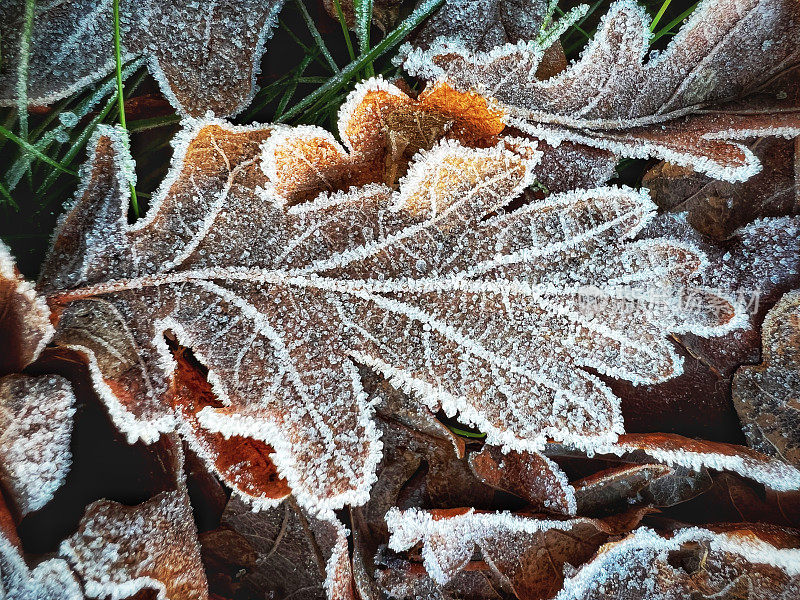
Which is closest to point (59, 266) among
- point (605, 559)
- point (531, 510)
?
point (531, 510)

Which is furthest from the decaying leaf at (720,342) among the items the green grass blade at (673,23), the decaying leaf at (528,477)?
the green grass blade at (673,23)

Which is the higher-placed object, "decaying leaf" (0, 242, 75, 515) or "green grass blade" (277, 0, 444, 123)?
"green grass blade" (277, 0, 444, 123)

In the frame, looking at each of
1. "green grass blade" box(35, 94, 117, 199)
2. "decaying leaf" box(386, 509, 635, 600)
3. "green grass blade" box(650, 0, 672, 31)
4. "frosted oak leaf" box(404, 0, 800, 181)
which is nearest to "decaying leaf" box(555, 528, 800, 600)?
"decaying leaf" box(386, 509, 635, 600)

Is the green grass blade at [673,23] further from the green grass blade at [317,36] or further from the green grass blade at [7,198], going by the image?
the green grass blade at [7,198]

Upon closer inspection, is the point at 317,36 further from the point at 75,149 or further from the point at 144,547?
the point at 144,547

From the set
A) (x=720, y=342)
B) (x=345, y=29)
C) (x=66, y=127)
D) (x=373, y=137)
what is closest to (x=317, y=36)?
(x=345, y=29)

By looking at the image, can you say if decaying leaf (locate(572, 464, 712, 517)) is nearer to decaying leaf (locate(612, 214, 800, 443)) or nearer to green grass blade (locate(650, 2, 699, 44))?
decaying leaf (locate(612, 214, 800, 443))
